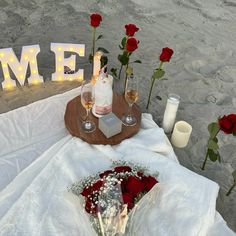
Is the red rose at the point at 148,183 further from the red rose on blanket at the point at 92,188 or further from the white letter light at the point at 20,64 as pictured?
the white letter light at the point at 20,64

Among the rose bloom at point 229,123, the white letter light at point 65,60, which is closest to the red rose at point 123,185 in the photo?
the rose bloom at point 229,123

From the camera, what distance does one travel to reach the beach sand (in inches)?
84.2

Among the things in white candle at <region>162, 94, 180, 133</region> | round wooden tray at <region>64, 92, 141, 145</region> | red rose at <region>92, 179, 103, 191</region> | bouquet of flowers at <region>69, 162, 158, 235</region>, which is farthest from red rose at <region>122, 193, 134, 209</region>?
white candle at <region>162, 94, 180, 133</region>

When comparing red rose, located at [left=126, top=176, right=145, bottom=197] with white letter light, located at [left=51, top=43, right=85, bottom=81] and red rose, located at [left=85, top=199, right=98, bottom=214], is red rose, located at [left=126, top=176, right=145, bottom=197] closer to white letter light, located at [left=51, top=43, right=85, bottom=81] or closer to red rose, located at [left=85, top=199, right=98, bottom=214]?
red rose, located at [left=85, top=199, right=98, bottom=214]

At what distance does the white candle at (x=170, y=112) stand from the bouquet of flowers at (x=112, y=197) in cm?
64

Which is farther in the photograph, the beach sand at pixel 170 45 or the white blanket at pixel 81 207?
the beach sand at pixel 170 45

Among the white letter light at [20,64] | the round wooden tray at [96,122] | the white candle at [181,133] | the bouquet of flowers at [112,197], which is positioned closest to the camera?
the bouquet of flowers at [112,197]

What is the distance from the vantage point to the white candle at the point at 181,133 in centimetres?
196

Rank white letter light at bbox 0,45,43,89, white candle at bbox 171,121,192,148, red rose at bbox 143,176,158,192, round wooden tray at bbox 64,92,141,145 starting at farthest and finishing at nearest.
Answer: white letter light at bbox 0,45,43,89 < white candle at bbox 171,121,192,148 < round wooden tray at bbox 64,92,141,145 < red rose at bbox 143,176,158,192

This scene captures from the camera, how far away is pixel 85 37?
2895 millimetres

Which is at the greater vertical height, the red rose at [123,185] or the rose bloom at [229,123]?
the rose bloom at [229,123]

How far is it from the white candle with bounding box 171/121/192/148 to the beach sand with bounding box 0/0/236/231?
0.21 ft

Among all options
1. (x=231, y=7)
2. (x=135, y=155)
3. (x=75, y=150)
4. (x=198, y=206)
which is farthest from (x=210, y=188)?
(x=231, y=7)

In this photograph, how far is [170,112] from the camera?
202 centimetres
